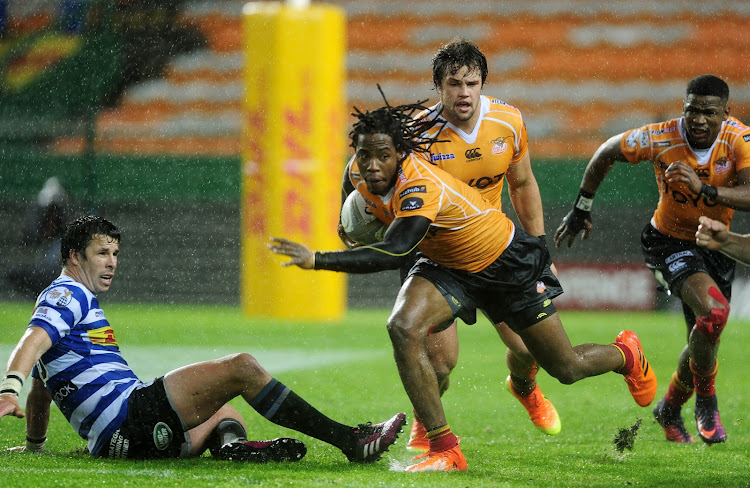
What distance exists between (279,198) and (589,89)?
711cm

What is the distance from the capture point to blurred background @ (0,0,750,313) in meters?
13.8

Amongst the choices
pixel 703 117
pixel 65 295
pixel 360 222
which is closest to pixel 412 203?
pixel 360 222

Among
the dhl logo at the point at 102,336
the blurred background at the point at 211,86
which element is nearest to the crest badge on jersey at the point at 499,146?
the dhl logo at the point at 102,336

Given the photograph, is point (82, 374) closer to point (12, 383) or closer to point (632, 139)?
point (12, 383)

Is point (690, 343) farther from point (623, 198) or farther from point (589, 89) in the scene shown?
point (589, 89)

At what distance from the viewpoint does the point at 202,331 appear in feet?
35.7

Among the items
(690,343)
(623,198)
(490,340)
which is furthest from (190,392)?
(623,198)

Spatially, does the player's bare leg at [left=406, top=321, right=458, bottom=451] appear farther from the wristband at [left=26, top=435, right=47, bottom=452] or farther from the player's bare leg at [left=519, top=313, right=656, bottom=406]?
the wristband at [left=26, top=435, right=47, bottom=452]

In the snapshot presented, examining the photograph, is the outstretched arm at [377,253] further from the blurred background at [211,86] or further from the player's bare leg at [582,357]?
the blurred background at [211,86]

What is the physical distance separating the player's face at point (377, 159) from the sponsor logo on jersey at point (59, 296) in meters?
Answer: 1.31

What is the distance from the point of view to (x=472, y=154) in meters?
5.03

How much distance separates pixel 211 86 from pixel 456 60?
45.2ft

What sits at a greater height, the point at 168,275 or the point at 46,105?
the point at 46,105

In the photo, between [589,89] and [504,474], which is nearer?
[504,474]
